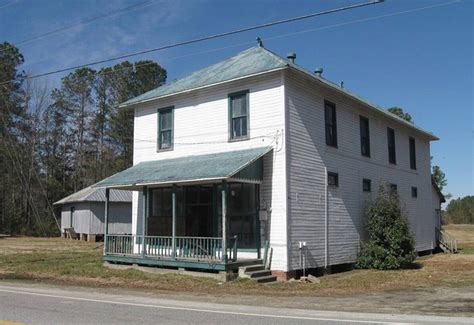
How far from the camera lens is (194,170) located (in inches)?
677

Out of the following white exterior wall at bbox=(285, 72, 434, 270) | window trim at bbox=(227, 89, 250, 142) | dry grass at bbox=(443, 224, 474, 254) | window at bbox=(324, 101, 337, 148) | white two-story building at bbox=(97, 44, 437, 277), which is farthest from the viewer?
dry grass at bbox=(443, 224, 474, 254)

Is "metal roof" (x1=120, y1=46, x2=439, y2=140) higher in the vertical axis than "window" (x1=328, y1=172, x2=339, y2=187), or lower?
higher

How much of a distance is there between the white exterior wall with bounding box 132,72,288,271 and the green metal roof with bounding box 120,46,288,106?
29 centimetres

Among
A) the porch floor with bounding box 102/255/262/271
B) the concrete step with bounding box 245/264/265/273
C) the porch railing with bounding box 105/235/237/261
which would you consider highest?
the porch railing with bounding box 105/235/237/261

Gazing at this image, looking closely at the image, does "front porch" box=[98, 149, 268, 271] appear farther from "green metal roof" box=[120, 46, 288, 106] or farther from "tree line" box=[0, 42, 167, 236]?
"tree line" box=[0, 42, 167, 236]

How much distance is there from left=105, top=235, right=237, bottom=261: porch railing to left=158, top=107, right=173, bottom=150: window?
3.80m

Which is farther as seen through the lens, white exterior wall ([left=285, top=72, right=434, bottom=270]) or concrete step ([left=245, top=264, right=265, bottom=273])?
white exterior wall ([left=285, top=72, right=434, bottom=270])

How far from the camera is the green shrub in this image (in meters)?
19.7

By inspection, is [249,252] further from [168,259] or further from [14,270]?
[14,270]

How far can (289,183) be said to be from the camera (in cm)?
1692

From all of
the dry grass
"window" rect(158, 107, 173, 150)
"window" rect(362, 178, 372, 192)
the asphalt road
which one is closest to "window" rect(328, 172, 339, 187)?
"window" rect(362, 178, 372, 192)

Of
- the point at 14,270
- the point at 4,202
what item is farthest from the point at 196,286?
the point at 4,202

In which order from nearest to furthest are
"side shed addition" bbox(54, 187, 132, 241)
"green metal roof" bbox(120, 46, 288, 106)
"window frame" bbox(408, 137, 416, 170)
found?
"green metal roof" bbox(120, 46, 288, 106) → "window frame" bbox(408, 137, 416, 170) → "side shed addition" bbox(54, 187, 132, 241)

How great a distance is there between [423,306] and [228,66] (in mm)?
12096
